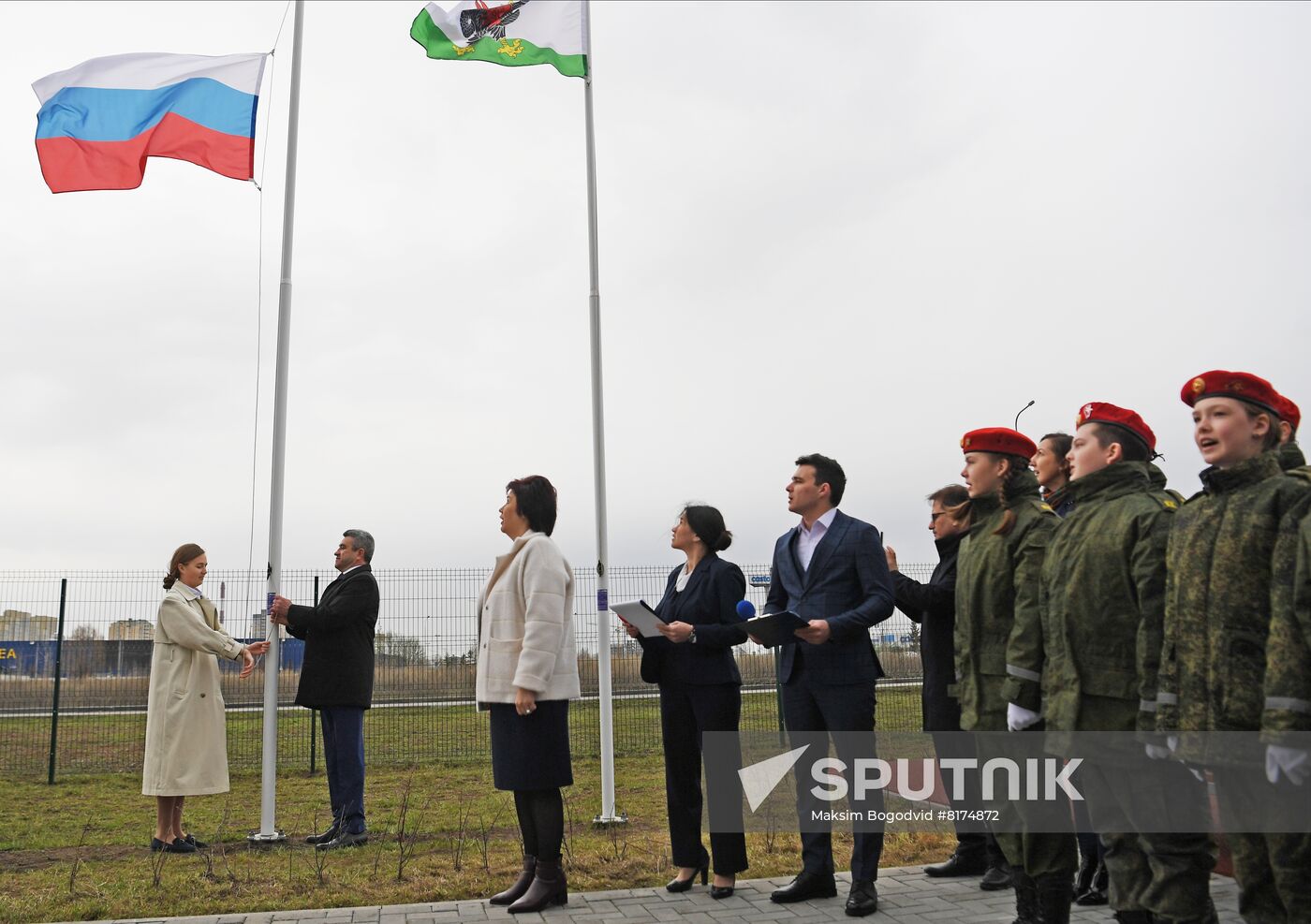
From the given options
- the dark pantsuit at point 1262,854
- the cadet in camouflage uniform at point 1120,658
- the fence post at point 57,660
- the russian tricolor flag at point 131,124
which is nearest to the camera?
the dark pantsuit at point 1262,854

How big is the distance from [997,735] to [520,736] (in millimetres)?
2316

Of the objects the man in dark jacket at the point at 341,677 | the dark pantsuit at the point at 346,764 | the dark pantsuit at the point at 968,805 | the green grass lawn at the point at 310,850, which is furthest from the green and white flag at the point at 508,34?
the dark pantsuit at the point at 968,805

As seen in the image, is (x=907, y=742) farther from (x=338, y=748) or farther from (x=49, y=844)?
(x=49, y=844)

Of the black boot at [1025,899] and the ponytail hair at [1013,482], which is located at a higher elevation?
the ponytail hair at [1013,482]

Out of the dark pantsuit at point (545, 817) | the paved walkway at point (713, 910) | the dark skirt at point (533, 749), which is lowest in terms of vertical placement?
the paved walkway at point (713, 910)

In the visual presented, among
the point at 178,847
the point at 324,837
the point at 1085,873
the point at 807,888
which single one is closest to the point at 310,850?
the point at 324,837

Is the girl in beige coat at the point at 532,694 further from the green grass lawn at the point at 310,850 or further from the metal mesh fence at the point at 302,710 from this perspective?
the metal mesh fence at the point at 302,710

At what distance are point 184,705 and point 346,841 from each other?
1.44 meters

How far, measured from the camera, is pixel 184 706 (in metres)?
7.31

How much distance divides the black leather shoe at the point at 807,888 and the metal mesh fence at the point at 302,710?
693 centimetres

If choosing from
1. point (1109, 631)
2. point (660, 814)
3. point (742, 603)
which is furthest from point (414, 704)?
point (1109, 631)

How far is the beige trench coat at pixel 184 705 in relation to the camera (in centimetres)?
716

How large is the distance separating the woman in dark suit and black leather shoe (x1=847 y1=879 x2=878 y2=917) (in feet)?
2.38

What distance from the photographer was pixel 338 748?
7.54 m
